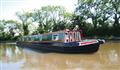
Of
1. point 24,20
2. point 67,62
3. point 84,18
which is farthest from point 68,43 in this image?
point 24,20

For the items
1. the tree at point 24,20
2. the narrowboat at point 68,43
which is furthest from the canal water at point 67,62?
the tree at point 24,20

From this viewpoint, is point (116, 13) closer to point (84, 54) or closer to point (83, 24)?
point (83, 24)

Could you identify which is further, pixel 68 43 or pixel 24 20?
pixel 24 20

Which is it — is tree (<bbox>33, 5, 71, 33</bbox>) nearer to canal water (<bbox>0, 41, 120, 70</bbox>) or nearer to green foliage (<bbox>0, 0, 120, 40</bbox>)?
green foliage (<bbox>0, 0, 120, 40</bbox>)

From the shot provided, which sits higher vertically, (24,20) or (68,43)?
(24,20)

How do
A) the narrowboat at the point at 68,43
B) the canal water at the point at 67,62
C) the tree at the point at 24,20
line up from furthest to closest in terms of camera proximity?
the tree at the point at 24,20
the narrowboat at the point at 68,43
the canal water at the point at 67,62

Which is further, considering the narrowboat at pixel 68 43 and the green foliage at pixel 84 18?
the green foliage at pixel 84 18

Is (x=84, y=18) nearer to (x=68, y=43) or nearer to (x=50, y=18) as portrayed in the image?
(x=50, y=18)

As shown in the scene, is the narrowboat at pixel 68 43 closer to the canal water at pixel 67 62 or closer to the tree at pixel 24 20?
the canal water at pixel 67 62

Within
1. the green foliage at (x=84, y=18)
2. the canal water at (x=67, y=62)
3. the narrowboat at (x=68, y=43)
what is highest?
the green foliage at (x=84, y=18)

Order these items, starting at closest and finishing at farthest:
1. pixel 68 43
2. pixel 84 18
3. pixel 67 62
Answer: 1. pixel 67 62
2. pixel 68 43
3. pixel 84 18

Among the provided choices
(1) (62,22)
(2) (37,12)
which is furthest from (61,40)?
(2) (37,12)

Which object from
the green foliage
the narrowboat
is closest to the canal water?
the narrowboat

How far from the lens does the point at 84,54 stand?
1270 centimetres
